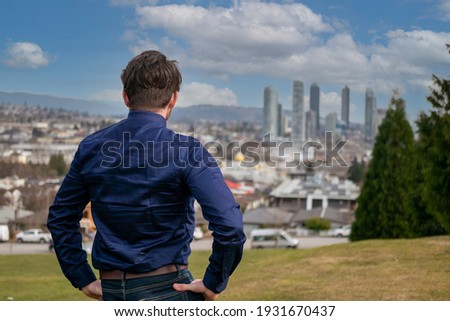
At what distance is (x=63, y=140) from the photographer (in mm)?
10086

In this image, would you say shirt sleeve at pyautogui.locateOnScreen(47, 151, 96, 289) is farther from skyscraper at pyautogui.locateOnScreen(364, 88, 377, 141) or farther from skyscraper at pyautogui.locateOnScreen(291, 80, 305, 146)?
skyscraper at pyautogui.locateOnScreen(291, 80, 305, 146)

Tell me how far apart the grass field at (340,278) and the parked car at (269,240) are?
517cm

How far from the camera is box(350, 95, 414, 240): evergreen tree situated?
31.5 feet

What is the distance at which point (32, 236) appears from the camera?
10.9m

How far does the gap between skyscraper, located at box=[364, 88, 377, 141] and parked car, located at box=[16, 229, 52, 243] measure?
5676 mm

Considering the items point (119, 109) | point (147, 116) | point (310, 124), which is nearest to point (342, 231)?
point (310, 124)

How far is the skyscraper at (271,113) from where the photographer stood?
9.77 m

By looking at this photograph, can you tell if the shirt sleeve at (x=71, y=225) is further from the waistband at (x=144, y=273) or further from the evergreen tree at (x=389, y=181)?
the evergreen tree at (x=389, y=181)

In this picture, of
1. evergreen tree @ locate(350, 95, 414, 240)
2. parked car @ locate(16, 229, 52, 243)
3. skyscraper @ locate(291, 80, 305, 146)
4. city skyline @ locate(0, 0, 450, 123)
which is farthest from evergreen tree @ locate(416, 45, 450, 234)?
parked car @ locate(16, 229, 52, 243)

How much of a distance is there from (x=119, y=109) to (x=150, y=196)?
306 inches

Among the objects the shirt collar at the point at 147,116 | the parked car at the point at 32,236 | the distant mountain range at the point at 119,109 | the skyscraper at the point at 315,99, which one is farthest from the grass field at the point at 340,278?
the shirt collar at the point at 147,116
